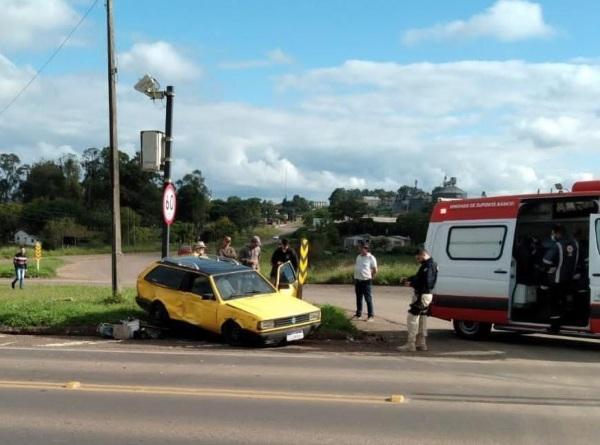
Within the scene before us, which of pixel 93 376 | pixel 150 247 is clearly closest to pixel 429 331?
pixel 93 376

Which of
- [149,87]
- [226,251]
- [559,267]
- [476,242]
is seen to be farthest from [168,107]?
A: [559,267]

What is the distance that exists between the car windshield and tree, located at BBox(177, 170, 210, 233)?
105m

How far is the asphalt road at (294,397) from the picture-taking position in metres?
6.16

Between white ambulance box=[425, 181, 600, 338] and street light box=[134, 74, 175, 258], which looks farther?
street light box=[134, 74, 175, 258]

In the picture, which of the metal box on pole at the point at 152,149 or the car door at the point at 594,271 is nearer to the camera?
the car door at the point at 594,271

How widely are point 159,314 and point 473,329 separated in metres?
6.09

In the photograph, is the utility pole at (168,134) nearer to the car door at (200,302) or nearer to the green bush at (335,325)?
the car door at (200,302)

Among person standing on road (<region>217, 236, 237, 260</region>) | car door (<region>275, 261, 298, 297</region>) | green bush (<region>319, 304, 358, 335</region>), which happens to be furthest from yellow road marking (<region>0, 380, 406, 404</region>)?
person standing on road (<region>217, 236, 237, 260</region>)

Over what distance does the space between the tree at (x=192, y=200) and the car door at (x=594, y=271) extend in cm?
10844

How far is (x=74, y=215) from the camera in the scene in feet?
392

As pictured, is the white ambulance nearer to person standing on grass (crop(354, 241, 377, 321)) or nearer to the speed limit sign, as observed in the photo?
person standing on grass (crop(354, 241, 377, 321))

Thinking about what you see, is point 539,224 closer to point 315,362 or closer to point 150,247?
point 315,362

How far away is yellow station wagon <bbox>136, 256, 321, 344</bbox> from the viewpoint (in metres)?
12.2

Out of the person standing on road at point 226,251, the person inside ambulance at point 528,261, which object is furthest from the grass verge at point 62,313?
the person inside ambulance at point 528,261
